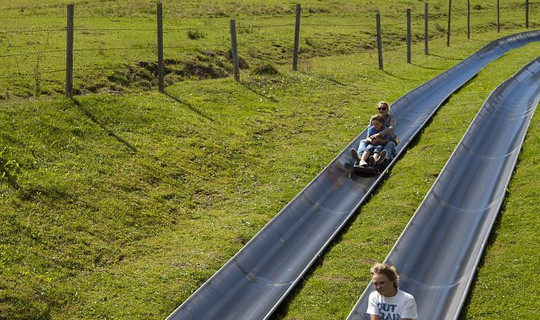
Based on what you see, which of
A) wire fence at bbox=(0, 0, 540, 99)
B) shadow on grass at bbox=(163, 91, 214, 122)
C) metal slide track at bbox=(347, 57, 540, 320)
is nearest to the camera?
metal slide track at bbox=(347, 57, 540, 320)

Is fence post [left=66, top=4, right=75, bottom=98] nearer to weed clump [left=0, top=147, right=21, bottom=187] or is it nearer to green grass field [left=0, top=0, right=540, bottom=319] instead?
green grass field [left=0, top=0, right=540, bottom=319]

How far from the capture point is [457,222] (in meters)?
13.2

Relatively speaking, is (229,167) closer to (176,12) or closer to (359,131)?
(359,131)

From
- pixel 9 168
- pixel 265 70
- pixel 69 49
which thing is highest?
pixel 69 49

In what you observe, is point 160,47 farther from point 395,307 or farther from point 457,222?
point 395,307

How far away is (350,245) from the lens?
40.1ft

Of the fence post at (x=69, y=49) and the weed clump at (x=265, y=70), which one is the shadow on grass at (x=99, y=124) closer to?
the fence post at (x=69, y=49)

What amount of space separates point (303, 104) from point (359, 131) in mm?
2967

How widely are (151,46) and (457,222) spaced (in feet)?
49.3

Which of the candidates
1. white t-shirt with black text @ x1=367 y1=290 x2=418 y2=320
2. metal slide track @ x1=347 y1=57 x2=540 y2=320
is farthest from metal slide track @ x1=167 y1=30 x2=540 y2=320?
white t-shirt with black text @ x1=367 y1=290 x2=418 y2=320

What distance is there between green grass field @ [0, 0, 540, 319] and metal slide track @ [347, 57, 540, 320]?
352 millimetres

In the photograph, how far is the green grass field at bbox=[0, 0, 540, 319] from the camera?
10.6m

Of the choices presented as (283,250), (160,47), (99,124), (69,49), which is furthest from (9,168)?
(160,47)

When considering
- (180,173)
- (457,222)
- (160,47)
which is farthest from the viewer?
(160,47)
